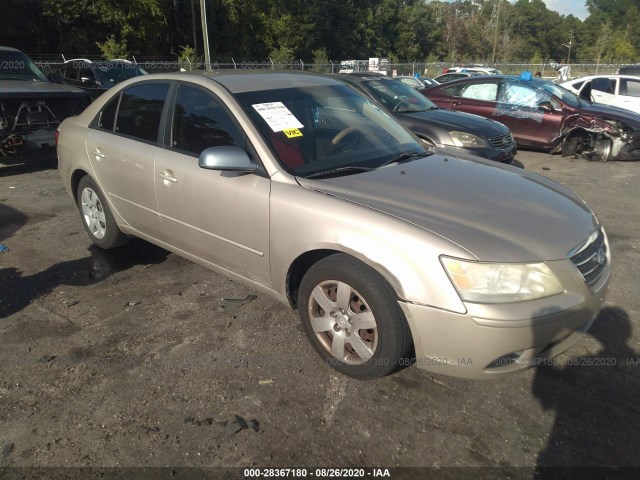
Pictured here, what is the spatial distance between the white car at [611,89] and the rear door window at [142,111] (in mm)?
10998

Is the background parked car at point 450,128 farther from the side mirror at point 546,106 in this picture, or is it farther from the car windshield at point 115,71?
the car windshield at point 115,71

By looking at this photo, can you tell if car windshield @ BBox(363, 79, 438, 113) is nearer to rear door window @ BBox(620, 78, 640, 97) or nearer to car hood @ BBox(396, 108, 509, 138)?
car hood @ BBox(396, 108, 509, 138)

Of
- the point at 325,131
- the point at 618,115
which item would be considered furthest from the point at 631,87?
the point at 325,131

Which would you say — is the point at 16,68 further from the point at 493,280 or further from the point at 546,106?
the point at 546,106

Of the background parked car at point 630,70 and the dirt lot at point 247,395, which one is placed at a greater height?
the background parked car at point 630,70

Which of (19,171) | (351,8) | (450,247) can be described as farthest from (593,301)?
(351,8)

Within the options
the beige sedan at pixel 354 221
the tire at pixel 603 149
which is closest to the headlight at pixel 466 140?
the beige sedan at pixel 354 221

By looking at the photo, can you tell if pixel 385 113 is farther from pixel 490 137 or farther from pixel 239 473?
pixel 490 137

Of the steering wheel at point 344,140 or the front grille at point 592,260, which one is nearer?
the front grille at point 592,260

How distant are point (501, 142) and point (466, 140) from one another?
0.58 meters

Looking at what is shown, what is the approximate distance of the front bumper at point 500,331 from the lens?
7.35 feet

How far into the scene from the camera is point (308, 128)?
325cm

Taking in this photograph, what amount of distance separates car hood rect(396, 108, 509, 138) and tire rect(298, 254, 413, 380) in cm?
487

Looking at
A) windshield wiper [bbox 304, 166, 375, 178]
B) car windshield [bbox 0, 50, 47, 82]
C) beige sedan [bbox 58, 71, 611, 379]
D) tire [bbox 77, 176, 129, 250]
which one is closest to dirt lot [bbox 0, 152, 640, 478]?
beige sedan [bbox 58, 71, 611, 379]
